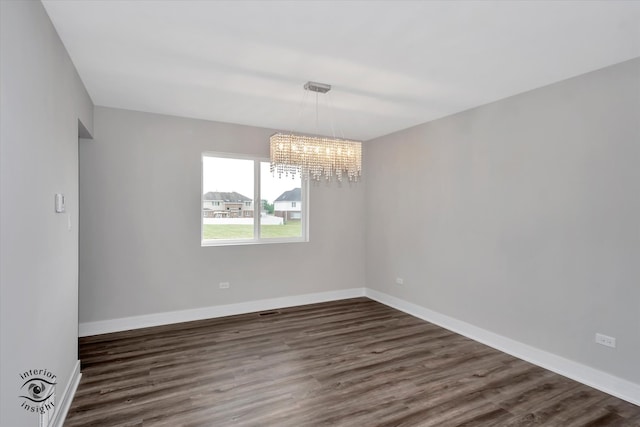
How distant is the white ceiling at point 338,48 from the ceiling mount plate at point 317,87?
76 mm

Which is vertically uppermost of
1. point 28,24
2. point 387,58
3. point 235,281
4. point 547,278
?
point 387,58

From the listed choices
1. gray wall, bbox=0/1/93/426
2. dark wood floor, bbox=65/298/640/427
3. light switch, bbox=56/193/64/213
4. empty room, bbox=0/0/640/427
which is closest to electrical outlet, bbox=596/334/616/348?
empty room, bbox=0/0/640/427

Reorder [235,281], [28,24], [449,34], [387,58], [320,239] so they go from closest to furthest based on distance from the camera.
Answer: [28,24] < [449,34] < [387,58] < [235,281] < [320,239]

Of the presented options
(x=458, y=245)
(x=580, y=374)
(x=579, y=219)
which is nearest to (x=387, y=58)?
(x=579, y=219)

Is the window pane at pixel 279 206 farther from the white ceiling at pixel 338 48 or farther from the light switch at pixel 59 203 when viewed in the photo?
the light switch at pixel 59 203

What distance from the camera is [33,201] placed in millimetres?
1845

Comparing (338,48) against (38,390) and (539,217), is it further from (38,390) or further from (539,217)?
(38,390)

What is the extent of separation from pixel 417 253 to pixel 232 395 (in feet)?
9.71

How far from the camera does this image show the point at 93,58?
270 centimetres

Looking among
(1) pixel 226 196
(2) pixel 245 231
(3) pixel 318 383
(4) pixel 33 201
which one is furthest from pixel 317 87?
(3) pixel 318 383

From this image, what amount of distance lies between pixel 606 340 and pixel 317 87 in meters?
3.23

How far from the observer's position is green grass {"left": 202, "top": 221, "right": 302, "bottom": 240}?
4621mm

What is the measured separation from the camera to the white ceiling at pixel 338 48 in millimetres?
2045

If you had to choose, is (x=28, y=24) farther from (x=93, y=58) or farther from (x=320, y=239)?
(x=320, y=239)
